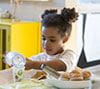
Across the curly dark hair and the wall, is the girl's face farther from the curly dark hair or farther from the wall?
the wall

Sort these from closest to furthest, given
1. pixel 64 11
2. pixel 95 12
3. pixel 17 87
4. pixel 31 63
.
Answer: pixel 17 87, pixel 31 63, pixel 64 11, pixel 95 12

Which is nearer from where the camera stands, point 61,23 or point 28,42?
point 61,23

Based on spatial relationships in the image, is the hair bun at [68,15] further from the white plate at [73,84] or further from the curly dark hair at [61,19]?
the white plate at [73,84]

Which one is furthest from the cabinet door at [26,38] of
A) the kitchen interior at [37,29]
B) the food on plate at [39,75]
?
the food on plate at [39,75]

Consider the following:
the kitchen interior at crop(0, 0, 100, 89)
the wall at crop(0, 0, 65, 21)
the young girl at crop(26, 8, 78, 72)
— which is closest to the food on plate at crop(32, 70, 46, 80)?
the young girl at crop(26, 8, 78, 72)

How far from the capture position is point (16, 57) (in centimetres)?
111

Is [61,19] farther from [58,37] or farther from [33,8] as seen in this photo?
[33,8]

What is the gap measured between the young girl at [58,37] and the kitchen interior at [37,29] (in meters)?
1.06

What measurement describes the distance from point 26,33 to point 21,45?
5.1 inches

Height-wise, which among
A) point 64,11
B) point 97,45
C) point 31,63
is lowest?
point 97,45

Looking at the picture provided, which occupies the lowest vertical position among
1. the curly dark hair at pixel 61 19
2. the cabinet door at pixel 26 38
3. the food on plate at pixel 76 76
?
the cabinet door at pixel 26 38

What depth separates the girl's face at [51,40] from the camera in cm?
137

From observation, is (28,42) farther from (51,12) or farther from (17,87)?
(17,87)

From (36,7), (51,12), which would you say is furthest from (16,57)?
(36,7)
